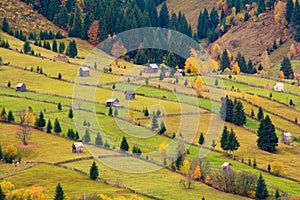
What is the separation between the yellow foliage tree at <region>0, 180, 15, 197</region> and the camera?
424ft

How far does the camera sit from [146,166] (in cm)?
14925

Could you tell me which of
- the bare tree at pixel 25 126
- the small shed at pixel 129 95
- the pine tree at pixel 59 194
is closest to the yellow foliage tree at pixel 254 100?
the small shed at pixel 129 95

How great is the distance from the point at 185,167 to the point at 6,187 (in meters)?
29.5

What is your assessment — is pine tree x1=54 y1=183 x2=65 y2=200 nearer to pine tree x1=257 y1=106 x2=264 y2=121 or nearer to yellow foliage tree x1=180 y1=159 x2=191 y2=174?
yellow foliage tree x1=180 y1=159 x2=191 y2=174

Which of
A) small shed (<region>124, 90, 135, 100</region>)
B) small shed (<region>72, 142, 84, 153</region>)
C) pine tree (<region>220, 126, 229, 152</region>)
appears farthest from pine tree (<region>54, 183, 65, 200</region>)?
small shed (<region>124, 90, 135, 100</region>)

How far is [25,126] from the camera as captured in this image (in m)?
166

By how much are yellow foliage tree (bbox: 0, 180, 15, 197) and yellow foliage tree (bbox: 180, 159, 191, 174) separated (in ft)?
88.7

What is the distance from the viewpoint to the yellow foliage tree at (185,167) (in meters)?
147

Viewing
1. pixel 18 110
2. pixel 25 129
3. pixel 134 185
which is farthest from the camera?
pixel 18 110

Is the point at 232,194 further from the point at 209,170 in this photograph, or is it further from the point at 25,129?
the point at 25,129

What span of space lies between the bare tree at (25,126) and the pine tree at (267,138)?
129 ft

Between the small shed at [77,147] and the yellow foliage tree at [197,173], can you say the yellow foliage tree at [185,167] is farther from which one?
the small shed at [77,147]

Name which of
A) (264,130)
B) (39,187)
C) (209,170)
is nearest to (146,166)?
(209,170)

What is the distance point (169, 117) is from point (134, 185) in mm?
44736
